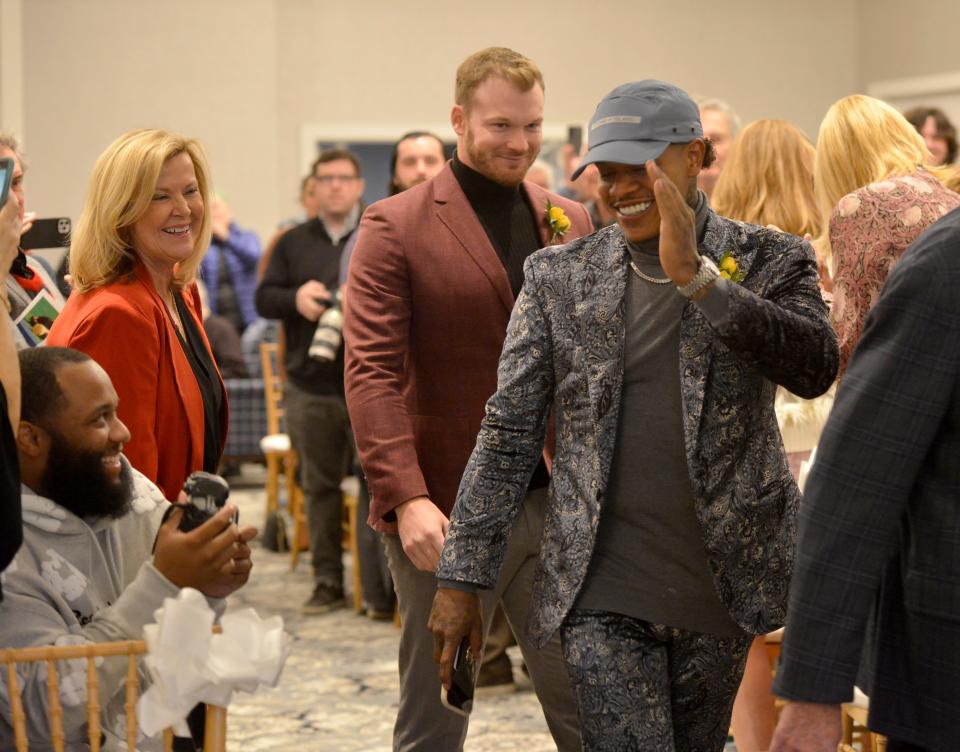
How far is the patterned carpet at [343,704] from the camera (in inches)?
177

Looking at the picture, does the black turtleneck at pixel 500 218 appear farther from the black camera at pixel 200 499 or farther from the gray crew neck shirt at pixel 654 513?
the black camera at pixel 200 499

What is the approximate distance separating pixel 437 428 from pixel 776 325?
1020 mm

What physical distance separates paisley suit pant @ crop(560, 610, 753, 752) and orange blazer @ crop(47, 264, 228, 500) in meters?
1.05

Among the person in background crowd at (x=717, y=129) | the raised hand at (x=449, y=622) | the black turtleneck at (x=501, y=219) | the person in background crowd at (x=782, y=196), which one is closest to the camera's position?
the raised hand at (x=449, y=622)

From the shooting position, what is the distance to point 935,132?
21.6 feet

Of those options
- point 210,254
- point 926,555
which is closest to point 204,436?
point 926,555

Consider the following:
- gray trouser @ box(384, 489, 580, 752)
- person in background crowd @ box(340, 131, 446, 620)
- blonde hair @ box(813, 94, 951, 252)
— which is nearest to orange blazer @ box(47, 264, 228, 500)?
gray trouser @ box(384, 489, 580, 752)

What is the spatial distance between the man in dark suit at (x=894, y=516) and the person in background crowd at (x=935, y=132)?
5058 mm

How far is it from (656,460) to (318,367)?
413 centimetres

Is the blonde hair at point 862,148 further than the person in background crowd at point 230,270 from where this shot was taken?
No

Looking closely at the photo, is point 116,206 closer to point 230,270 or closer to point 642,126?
point 642,126

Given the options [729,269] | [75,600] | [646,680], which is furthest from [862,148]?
[75,600]

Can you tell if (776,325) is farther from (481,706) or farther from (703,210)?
(481,706)

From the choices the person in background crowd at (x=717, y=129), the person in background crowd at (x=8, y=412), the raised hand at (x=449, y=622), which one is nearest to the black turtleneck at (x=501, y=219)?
the raised hand at (x=449, y=622)
